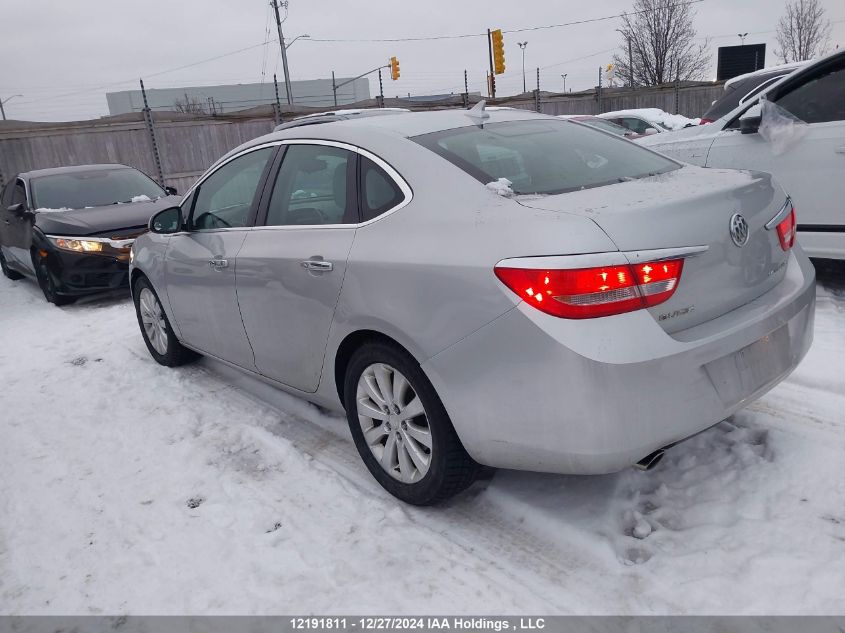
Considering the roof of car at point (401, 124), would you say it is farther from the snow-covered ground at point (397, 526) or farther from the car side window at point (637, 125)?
the car side window at point (637, 125)

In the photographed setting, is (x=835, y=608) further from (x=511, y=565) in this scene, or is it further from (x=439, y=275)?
(x=439, y=275)

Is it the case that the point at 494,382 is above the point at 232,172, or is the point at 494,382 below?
below

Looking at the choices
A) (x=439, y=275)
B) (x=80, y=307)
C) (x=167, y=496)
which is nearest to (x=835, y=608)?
(x=439, y=275)

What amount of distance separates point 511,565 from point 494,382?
0.73 meters

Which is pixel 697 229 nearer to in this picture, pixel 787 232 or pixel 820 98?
pixel 787 232

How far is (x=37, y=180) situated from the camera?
8.29 meters

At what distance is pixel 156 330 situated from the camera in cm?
504

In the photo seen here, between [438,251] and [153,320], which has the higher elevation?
[438,251]

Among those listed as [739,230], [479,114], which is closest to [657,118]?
[479,114]

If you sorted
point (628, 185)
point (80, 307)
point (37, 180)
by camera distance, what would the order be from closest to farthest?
point (628, 185) < point (80, 307) < point (37, 180)

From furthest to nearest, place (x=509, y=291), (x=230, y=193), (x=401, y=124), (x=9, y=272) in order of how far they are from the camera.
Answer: (x=9, y=272)
(x=230, y=193)
(x=401, y=124)
(x=509, y=291)

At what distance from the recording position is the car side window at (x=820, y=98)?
187 inches

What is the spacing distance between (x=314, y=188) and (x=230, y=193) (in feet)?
3.30

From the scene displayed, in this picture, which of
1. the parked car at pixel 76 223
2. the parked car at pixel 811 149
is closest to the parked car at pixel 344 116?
the parked car at pixel 811 149
